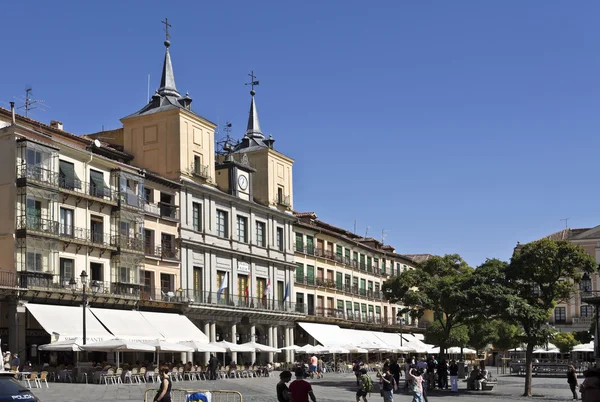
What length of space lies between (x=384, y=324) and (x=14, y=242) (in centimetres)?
4712

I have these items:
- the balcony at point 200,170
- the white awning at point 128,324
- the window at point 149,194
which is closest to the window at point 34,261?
the white awning at point 128,324

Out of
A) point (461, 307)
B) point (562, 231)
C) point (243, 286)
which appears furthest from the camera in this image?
point (562, 231)

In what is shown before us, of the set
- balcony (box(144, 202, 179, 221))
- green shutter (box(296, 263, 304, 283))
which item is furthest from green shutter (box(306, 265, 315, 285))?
balcony (box(144, 202, 179, 221))

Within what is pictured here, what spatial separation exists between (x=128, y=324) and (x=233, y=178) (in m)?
Result: 16.8

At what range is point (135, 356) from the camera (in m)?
47.2

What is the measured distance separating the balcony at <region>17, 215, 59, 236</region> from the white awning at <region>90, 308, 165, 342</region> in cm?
464

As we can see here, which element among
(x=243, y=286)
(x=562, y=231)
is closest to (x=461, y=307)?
(x=243, y=286)

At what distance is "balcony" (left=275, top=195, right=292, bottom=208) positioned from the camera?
212 ft

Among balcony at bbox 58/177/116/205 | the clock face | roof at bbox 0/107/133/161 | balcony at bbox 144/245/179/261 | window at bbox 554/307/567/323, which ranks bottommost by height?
window at bbox 554/307/567/323

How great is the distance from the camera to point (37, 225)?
40.9 meters

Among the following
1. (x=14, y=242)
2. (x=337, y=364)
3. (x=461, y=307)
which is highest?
(x=14, y=242)

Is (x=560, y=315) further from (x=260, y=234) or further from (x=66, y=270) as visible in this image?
(x=66, y=270)

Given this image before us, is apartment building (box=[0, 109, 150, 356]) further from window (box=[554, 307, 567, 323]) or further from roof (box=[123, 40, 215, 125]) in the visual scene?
window (box=[554, 307, 567, 323])

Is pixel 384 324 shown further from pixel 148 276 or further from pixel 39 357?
pixel 39 357
